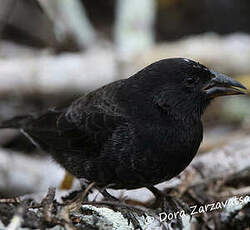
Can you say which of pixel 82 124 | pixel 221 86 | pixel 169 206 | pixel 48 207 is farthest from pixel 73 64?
pixel 48 207

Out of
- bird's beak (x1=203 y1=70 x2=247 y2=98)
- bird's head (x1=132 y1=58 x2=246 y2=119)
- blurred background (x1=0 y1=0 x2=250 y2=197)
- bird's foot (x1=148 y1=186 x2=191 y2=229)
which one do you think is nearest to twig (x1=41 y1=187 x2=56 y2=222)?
bird's foot (x1=148 y1=186 x2=191 y2=229)

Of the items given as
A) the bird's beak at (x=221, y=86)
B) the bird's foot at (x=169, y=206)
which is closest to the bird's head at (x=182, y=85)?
the bird's beak at (x=221, y=86)

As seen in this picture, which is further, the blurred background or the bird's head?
the blurred background

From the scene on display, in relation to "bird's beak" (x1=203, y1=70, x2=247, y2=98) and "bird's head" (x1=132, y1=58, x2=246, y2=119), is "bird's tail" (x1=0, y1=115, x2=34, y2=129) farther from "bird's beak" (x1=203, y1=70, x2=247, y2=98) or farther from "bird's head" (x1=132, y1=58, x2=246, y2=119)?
"bird's beak" (x1=203, y1=70, x2=247, y2=98)

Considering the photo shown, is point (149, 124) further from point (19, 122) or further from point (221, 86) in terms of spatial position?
point (19, 122)

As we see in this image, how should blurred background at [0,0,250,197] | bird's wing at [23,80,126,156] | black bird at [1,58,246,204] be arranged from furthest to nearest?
blurred background at [0,0,250,197] < bird's wing at [23,80,126,156] < black bird at [1,58,246,204]

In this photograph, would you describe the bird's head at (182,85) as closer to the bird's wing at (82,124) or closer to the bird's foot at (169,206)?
the bird's wing at (82,124)

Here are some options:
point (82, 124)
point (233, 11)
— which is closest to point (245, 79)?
point (233, 11)
